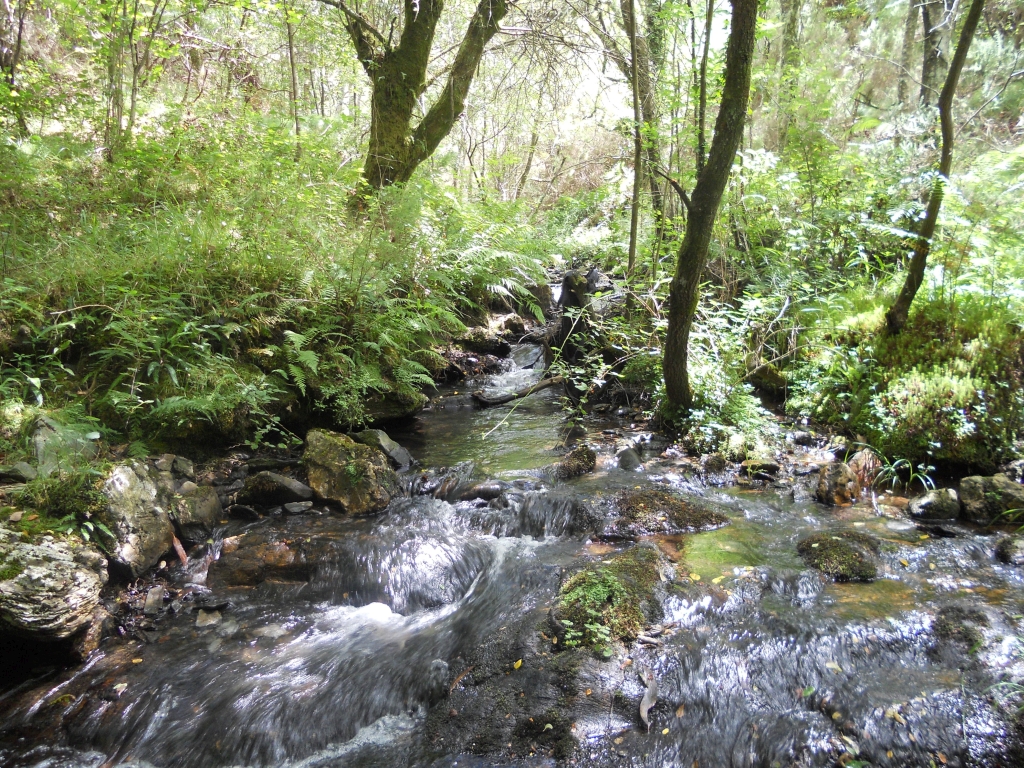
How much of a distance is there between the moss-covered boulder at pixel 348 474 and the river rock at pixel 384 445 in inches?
13.9

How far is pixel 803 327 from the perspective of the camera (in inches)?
245

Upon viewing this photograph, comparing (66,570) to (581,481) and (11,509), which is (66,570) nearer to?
(11,509)

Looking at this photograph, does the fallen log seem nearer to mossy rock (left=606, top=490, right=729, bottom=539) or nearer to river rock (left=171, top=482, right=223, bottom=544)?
mossy rock (left=606, top=490, right=729, bottom=539)

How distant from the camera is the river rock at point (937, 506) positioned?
433 centimetres

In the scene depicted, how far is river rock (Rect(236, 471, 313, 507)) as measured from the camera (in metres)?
4.88

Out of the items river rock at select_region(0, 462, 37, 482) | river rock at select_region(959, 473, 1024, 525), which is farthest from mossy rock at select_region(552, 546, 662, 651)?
river rock at select_region(0, 462, 37, 482)

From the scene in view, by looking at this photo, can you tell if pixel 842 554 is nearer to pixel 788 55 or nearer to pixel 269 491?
pixel 269 491

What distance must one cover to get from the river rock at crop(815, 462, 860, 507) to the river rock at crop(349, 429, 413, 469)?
410 centimetres

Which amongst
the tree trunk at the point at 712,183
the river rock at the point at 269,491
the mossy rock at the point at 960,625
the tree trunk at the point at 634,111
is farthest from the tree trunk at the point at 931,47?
the river rock at the point at 269,491

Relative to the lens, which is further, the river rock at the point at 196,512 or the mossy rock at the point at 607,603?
the river rock at the point at 196,512

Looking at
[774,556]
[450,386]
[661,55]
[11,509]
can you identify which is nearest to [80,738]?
[11,509]

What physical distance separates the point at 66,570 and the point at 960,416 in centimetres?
693

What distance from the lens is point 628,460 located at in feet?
18.9

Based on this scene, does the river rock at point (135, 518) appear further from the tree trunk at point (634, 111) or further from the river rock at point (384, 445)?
the tree trunk at point (634, 111)
